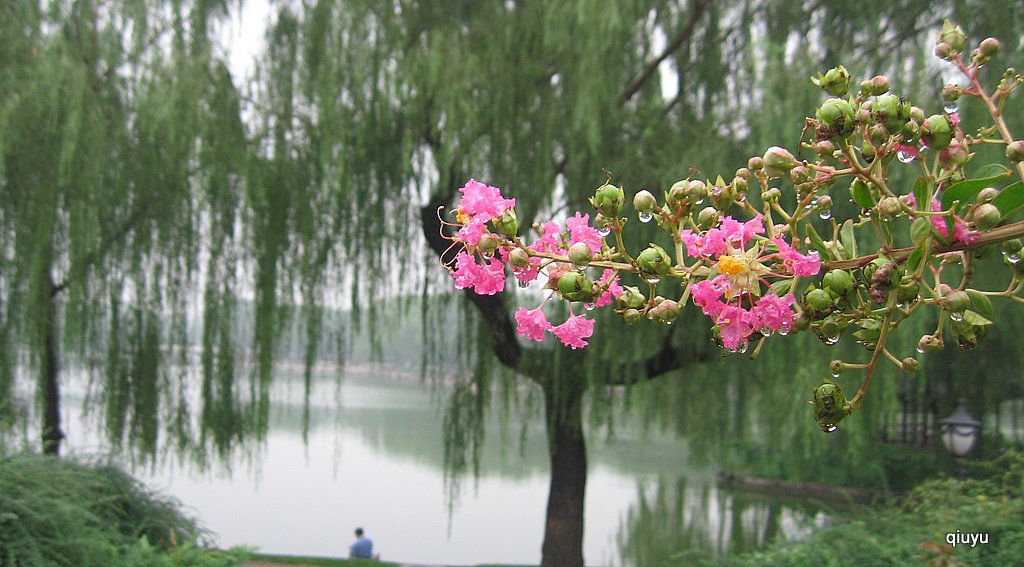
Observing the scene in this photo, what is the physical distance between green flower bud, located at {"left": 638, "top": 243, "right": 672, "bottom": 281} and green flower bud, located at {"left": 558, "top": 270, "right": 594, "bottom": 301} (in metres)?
0.05

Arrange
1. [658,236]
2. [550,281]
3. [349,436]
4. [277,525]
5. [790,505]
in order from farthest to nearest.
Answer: [349,436] → [790,505] → [277,525] → [658,236] → [550,281]

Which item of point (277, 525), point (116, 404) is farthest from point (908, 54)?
point (277, 525)

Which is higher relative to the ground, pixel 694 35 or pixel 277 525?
pixel 694 35

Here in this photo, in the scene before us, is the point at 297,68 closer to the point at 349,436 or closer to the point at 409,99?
the point at 409,99

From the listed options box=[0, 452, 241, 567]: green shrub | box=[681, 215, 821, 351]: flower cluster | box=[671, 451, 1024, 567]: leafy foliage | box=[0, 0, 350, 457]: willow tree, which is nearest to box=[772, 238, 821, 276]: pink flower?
box=[681, 215, 821, 351]: flower cluster

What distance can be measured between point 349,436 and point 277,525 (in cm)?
639

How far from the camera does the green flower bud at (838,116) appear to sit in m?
0.80

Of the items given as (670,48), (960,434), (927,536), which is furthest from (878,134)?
(960,434)

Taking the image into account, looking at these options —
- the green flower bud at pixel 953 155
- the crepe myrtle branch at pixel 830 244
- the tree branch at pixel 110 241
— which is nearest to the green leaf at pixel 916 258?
the crepe myrtle branch at pixel 830 244

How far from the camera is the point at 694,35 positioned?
17.1 feet

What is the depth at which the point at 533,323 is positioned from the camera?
1028mm

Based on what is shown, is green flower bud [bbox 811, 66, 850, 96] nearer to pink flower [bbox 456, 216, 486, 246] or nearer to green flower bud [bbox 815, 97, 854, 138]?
green flower bud [bbox 815, 97, 854, 138]

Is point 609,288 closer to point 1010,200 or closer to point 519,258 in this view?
point 519,258

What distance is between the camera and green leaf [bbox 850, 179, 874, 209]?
885mm
